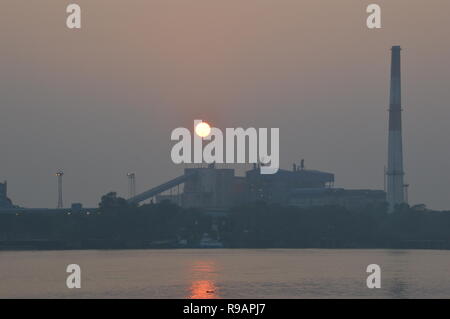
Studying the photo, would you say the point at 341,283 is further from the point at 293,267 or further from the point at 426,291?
the point at 293,267
